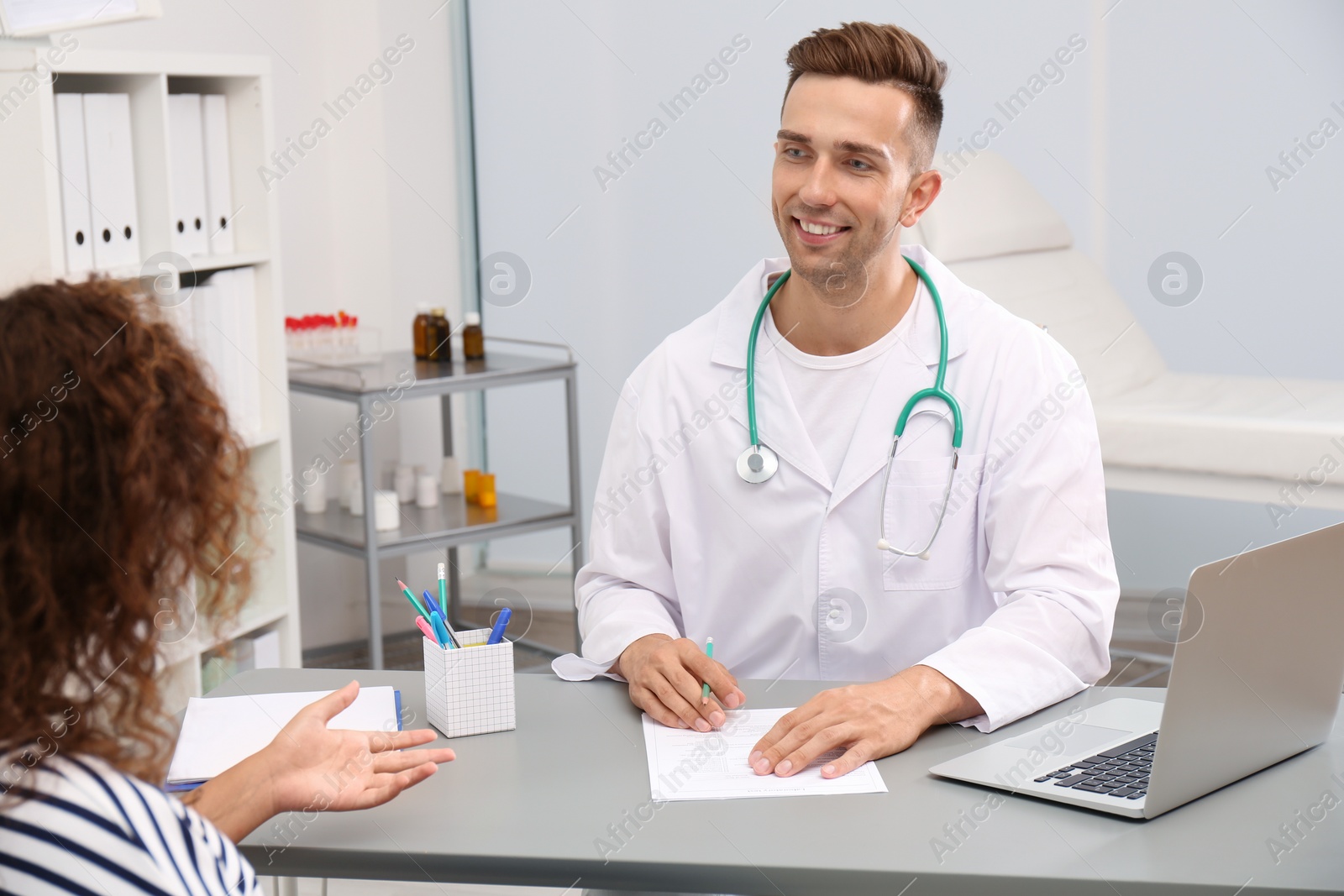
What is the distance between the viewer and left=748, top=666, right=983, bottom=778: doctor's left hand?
1204mm

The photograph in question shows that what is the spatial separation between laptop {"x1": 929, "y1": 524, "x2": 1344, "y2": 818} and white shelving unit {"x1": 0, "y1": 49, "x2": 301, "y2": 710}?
1.40m

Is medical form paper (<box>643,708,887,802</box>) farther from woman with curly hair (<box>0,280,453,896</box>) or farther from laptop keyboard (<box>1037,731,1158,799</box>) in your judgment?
woman with curly hair (<box>0,280,453,896</box>)

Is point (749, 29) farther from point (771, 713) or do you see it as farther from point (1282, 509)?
point (771, 713)

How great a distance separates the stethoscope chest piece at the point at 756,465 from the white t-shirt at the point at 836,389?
65 millimetres

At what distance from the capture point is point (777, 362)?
5.80 ft

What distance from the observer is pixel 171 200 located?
2.55m

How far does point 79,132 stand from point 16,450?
1.83 metres

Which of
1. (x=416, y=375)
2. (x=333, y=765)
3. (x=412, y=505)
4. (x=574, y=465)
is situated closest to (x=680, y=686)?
(x=333, y=765)

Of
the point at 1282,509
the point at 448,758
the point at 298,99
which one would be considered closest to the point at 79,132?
the point at 298,99

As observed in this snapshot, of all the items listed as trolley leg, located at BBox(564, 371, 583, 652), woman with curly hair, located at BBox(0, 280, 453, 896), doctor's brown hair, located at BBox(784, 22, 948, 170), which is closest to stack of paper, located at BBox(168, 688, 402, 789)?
woman with curly hair, located at BBox(0, 280, 453, 896)

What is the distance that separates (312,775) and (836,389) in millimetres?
900

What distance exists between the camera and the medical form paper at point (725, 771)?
1.16 metres

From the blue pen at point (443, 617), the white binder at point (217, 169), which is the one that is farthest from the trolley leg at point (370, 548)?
the blue pen at point (443, 617)

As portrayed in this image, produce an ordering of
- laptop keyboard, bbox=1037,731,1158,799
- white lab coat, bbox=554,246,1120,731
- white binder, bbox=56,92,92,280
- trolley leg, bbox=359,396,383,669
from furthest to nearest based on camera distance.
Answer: trolley leg, bbox=359,396,383,669
white binder, bbox=56,92,92,280
white lab coat, bbox=554,246,1120,731
laptop keyboard, bbox=1037,731,1158,799
